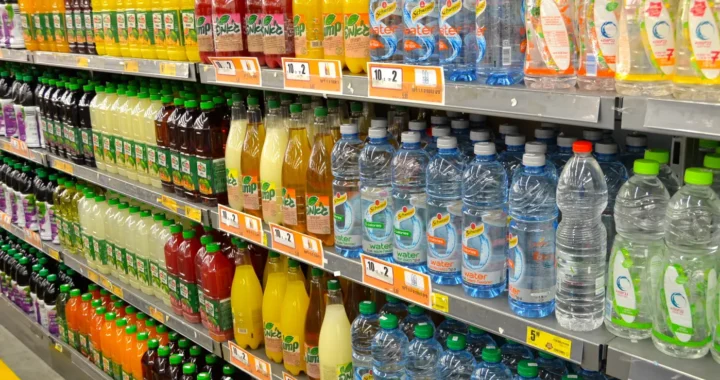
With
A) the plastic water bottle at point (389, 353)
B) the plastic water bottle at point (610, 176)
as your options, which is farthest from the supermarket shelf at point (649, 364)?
the plastic water bottle at point (389, 353)

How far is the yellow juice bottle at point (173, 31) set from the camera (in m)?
2.43

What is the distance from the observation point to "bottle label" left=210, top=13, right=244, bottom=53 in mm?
2146

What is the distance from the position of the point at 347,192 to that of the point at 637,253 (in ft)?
2.70

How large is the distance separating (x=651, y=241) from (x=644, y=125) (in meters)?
0.33

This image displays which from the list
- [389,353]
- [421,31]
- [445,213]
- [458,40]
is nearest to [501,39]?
[458,40]

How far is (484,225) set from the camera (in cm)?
156

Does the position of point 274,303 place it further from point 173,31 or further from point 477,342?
point 173,31

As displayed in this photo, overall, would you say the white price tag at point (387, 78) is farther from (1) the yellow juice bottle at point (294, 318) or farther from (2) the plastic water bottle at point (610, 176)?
(1) the yellow juice bottle at point (294, 318)

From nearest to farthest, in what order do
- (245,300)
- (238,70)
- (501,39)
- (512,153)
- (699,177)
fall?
(699,177), (501,39), (512,153), (238,70), (245,300)

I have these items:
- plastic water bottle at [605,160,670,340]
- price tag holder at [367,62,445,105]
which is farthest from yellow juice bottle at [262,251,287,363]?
plastic water bottle at [605,160,670,340]

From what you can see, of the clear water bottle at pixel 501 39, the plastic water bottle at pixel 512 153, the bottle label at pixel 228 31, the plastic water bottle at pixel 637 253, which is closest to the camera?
the plastic water bottle at pixel 637 253

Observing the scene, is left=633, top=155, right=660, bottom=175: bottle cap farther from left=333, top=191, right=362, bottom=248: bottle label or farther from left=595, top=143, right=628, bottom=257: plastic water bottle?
left=333, top=191, right=362, bottom=248: bottle label

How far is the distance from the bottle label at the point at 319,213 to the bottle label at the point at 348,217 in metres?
0.08

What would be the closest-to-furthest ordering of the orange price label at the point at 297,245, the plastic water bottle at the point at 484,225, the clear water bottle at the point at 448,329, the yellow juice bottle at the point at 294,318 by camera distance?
the plastic water bottle at the point at 484,225 < the clear water bottle at the point at 448,329 < the orange price label at the point at 297,245 < the yellow juice bottle at the point at 294,318
